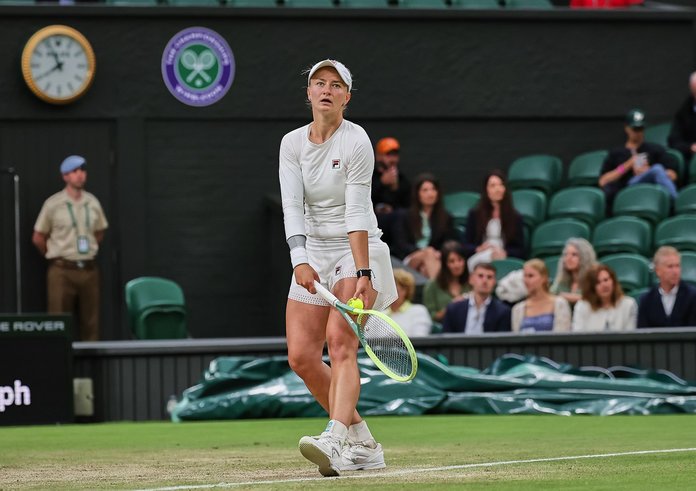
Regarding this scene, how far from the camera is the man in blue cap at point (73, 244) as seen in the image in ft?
49.3

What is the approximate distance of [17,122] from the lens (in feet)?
52.7

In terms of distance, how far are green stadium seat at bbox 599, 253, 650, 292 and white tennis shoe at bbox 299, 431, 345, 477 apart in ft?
25.6

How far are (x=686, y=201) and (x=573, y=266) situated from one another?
8.67ft

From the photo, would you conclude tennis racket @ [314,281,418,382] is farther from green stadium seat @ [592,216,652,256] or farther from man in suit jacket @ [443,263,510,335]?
green stadium seat @ [592,216,652,256]

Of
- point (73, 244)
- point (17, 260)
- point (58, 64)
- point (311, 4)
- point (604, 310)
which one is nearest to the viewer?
point (604, 310)

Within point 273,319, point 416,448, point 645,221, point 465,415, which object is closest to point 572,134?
point 645,221

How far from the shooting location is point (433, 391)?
38.3 feet

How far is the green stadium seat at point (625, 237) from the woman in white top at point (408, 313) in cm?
299

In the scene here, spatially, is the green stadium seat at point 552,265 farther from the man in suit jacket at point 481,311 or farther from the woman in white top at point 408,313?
the woman in white top at point 408,313

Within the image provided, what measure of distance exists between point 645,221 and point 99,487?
32.5 ft

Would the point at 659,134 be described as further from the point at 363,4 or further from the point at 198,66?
the point at 198,66

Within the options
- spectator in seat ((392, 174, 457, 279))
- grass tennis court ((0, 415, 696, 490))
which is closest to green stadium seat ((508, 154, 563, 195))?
spectator in seat ((392, 174, 457, 279))

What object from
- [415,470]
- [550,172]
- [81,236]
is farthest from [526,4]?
[415,470]

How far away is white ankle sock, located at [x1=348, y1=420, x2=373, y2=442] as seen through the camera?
6926 millimetres
